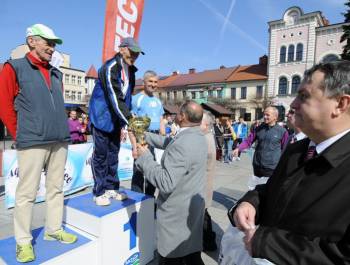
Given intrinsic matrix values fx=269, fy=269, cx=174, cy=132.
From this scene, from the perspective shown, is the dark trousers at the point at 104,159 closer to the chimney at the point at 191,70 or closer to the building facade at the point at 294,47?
the building facade at the point at 294,47

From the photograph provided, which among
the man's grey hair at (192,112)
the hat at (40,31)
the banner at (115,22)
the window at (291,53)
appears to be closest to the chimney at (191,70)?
the window at (291,53)

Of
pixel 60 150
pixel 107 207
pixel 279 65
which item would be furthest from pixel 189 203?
pixel 279 65

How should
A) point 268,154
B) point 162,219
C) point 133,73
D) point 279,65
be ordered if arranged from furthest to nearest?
point 279,65 < point 268,154 < point 133,73 < point 162,219

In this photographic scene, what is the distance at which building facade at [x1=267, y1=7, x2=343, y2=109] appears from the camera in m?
32.9

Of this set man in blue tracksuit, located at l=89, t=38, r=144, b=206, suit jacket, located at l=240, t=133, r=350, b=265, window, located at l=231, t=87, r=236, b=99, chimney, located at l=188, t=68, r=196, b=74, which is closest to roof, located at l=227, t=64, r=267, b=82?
window, located at l=231, t=87, r=236, b=99

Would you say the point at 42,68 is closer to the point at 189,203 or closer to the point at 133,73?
the point at 133,73

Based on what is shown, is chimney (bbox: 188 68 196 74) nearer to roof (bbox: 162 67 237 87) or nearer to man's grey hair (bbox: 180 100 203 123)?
roof (bbox: 162 67 237 87)

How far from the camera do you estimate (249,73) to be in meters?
41.9

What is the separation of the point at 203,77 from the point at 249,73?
8.58m

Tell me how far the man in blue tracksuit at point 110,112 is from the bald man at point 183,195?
27.9 inches

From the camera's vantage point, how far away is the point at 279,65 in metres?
37.0

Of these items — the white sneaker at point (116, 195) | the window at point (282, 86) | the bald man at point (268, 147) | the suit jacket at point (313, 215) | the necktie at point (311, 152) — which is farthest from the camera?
the window at point (282, 86)

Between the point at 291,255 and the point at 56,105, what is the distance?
2.12 meters

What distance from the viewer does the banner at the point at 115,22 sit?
5238 millimetres
